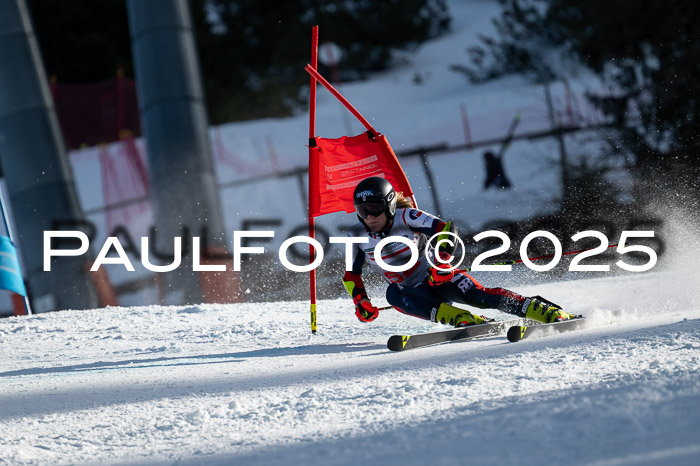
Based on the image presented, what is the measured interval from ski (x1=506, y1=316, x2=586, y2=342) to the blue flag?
5.04 meters

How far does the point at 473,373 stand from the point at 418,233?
1.90 meters

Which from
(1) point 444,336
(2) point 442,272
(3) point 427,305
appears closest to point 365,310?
(3) point 427,305

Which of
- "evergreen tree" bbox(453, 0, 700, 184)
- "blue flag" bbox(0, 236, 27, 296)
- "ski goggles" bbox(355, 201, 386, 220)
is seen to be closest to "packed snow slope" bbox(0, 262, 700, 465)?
"ski goggles" bbox(355, 201, 386, 220)

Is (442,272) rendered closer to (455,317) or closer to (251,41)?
(455,317)

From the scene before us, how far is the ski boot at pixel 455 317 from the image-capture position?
5199 mm

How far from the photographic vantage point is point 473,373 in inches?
146

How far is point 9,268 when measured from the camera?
770 centimetres

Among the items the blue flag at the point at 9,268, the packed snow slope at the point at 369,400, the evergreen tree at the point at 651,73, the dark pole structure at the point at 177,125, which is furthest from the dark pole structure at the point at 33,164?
the evergreen tree at the point at 651,73

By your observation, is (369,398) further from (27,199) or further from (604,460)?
(27,199)

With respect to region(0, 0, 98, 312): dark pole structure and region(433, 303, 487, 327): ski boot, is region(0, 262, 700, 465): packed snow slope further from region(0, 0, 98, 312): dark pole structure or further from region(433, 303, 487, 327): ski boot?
region(0, 0, 98, 312): dark pole structure

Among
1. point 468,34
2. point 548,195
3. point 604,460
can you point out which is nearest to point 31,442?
point 604,460

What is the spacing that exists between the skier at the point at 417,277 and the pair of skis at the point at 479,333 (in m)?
0.10

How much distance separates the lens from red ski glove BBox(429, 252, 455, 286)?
5291 mm

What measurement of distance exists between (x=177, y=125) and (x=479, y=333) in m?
6.95
